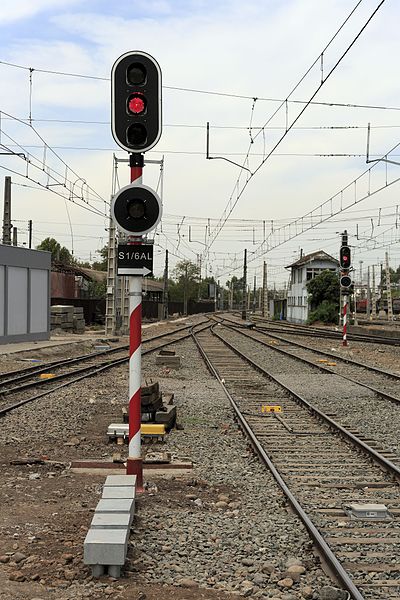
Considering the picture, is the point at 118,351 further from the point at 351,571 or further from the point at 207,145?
the point at 351,571

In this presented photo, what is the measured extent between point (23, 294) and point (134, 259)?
2576 centimetres

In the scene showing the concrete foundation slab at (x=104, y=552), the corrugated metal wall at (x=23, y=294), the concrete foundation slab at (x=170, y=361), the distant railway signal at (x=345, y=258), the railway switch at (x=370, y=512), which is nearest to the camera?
the concrete foundation slab at (x=104, y=552)

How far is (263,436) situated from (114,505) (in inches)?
207

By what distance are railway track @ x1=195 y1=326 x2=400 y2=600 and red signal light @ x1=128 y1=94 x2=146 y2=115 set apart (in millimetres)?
3768

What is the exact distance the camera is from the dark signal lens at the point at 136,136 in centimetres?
712

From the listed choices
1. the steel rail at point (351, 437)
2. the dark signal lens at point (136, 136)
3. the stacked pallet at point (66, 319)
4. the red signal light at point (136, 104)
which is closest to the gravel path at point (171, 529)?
the steel rail at point (351, 437)

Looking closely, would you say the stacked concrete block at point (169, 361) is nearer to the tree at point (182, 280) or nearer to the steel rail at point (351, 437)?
the steel rail at point (351, 437)

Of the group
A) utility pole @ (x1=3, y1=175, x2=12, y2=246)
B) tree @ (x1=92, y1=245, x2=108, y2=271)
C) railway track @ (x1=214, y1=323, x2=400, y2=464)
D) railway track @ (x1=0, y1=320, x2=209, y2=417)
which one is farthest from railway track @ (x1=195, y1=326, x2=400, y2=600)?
tree @ (x1=92, y1=245, x2=108, y2=271)

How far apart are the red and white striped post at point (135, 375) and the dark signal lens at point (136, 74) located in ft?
2.18

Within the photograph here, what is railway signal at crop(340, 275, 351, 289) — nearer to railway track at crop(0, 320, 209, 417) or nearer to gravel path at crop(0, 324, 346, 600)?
railway track at crop(0, 320, 209, 417)

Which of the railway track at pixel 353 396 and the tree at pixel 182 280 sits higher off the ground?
the tree at pixel 182 280

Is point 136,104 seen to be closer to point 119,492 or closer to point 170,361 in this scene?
point 119,492

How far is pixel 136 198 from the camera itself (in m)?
7.09

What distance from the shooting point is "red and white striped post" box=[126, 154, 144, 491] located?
718 centimetres
